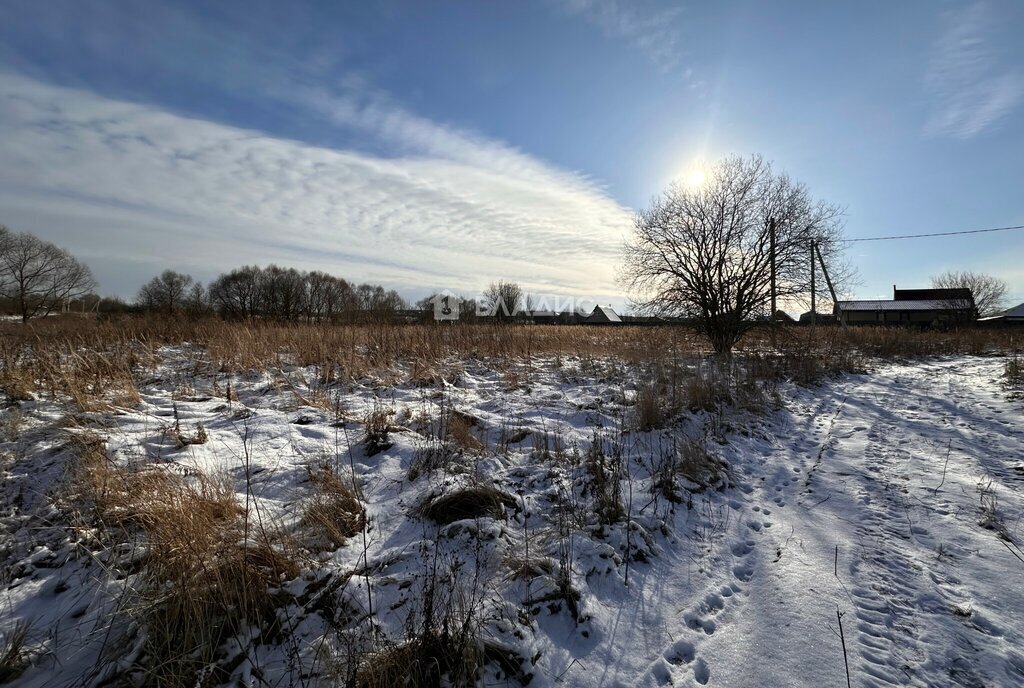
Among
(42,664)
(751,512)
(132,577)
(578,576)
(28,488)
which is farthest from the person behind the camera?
(751,512)

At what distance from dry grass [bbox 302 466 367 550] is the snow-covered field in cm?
9

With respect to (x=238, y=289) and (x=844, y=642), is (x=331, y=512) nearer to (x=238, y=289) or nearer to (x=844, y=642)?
(x=844, y=642)

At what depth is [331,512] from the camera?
272 centimetres

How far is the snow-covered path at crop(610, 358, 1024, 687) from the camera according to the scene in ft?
6.27

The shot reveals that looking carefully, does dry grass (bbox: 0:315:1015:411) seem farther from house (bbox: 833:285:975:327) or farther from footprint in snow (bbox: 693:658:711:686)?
house (bbox: 833:285:975:327)

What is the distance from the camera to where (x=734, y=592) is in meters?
2.49

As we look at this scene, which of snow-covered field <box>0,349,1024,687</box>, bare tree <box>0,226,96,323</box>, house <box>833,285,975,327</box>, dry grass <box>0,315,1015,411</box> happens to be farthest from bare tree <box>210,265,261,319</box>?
house <box>833,285,975,327</box>

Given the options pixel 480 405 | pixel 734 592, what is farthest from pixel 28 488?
A: pixel 734 592

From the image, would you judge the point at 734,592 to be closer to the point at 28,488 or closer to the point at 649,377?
the point at 28,488

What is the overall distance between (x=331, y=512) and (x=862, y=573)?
3554 mm

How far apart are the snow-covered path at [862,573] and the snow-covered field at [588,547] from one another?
0.05 ft

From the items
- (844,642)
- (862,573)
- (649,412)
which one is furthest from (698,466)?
(844,642)

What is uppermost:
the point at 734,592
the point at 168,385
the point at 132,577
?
the point at 168,385

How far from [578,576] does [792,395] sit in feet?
24.0
